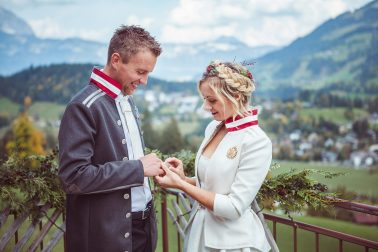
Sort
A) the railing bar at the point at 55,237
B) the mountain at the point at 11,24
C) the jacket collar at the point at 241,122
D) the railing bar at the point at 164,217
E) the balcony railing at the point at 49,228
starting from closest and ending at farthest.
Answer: the jacket collar at the point at 241,122 → the balcony railing at the point at 49,228 → the railing bar at the point at 55,237 → the railing bar at the point at 164,217 → the mountain at the point at 11,24

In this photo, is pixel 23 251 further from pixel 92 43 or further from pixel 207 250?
pixel 92 43

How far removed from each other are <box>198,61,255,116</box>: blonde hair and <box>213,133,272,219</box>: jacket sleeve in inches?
6.5

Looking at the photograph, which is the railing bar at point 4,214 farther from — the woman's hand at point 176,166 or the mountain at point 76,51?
the mountain at point 76,51

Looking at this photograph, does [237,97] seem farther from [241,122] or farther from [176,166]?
[176,166]

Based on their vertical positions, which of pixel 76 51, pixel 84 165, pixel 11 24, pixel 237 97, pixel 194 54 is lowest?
pixel 84 165

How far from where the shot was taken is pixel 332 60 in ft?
57.5

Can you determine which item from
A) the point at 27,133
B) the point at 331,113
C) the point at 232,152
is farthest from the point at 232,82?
the point at 331,113

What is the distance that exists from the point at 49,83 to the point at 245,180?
15907 millimetres

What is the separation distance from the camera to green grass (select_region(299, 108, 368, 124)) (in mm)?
16031

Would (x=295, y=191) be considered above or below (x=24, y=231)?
above

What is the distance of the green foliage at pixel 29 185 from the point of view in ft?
7.99

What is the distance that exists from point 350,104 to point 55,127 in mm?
11046

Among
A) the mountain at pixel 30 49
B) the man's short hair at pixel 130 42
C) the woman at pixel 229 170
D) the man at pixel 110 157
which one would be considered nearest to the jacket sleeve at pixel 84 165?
the man at pixel 110 157

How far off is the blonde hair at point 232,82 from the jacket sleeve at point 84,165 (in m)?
0.44
